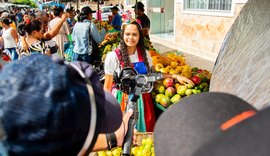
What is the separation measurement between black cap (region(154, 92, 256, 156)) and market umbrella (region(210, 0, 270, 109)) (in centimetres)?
36

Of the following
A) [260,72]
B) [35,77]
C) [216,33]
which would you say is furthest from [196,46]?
[35,77]

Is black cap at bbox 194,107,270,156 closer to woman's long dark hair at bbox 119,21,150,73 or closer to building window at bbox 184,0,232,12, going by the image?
woman's long dark hair at bbox 119,21,150,73

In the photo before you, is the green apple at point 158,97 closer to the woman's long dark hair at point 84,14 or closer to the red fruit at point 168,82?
the red fruit at point 168,82

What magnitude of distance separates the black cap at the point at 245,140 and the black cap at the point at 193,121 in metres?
0.09

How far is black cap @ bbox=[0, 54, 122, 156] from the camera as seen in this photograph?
630 millimetres

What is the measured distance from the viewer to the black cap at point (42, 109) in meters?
0.63

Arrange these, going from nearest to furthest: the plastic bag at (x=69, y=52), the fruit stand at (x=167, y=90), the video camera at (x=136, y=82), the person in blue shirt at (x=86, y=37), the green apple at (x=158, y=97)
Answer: the video camera at (x=136, y=82) < the fruit stand at (x=167, y=90) < the green apple at (x=158, y=97) < the person in blue shirt at (x=86, y=37) < the plastic bag at (x=69, y=52)

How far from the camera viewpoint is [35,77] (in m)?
0.66

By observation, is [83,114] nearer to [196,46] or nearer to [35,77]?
[35,77]

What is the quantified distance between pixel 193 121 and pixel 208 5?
8.09 metres

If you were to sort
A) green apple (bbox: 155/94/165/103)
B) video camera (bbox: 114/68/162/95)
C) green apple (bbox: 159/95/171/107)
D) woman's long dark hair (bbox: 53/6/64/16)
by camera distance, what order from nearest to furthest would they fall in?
video camera (bbox: 114/68/162/95), green apple (bbox: 159/95/171/107), green apple (bbox: 155/94/165/103), woman's long dark hair (bbox: 53/6/64/16)

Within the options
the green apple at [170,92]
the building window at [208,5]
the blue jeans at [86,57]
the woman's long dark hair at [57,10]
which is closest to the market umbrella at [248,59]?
the green apple at [170,92]

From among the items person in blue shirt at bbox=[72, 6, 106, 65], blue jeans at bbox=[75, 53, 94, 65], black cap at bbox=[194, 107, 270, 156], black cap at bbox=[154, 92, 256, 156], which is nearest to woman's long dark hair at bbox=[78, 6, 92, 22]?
person in blue shirt at bbox=[72, 6, 106, 65]

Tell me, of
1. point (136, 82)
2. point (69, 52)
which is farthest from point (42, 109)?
point (69, 52)
